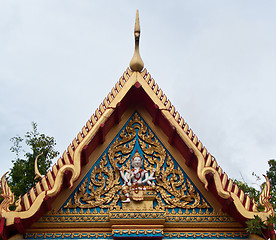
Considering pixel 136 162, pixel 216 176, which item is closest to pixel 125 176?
pixel 136 162

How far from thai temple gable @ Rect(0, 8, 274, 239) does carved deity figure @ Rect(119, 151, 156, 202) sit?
2cm

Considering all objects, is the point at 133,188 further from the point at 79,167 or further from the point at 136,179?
the point at 79,167

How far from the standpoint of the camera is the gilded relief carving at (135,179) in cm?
784

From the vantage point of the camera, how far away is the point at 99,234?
757 centimetres

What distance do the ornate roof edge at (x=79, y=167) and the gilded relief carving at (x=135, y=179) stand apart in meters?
0.50

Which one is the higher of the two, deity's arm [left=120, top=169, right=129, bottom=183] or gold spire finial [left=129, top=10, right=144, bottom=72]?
gold spire finial [left=129, top=10, right=144, bottom=72]

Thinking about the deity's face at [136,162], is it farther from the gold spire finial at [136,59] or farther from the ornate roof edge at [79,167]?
the gold spire finial at [136,59]

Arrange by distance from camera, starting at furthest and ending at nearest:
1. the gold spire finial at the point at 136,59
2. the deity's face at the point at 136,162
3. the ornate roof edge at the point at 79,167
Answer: the gold spire finial at the point at 136,59
the deity's face at the point at 136,162
the ornate roof edge at the point at 79,167

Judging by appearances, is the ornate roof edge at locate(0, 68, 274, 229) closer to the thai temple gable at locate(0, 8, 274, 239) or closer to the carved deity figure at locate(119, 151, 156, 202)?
the thai temple gable at locate(0, 8, 274, 239)

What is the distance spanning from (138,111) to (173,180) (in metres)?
1.61

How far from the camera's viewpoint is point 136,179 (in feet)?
26.2

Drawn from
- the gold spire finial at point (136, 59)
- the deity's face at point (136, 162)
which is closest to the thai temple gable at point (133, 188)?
the deity's face at point (136, 162)

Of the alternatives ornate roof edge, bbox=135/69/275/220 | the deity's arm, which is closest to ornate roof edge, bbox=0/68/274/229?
ornate roof edge, bbox=135/69/275/220

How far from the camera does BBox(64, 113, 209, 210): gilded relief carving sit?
7.84 m
